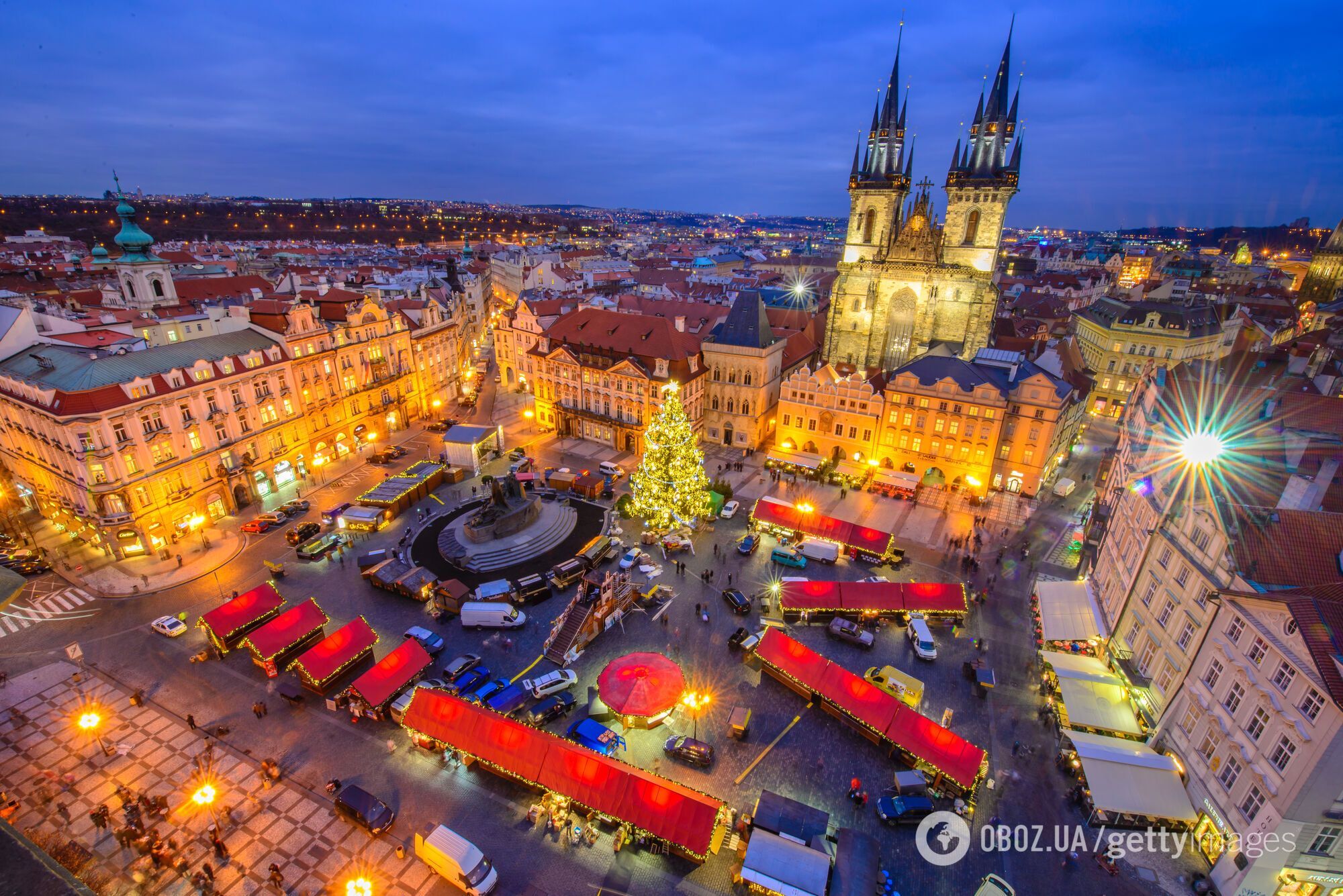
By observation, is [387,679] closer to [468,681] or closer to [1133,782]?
[468,681]

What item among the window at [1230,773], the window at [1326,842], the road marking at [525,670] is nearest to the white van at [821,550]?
the road marking at [525,670]

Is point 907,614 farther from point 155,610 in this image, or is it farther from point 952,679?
point 155,610

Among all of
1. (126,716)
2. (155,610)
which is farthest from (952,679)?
(155,610)

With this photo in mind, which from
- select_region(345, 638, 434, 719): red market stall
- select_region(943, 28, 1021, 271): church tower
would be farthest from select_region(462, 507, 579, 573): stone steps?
select_region(943, 28, 1021, 271): church tower

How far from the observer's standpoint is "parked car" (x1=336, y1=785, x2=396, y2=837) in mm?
23703

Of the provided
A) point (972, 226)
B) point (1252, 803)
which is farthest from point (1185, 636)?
point (972, 226)

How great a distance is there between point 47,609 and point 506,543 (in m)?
28.9

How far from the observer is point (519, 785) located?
1047 inches

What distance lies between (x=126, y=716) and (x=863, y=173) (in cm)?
8140

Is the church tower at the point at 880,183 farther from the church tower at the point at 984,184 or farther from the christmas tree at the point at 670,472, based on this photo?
the christmas tree at the point at 670,472

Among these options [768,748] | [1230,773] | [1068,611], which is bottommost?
[768,748]

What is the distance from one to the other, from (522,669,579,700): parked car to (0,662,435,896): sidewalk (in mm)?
8820

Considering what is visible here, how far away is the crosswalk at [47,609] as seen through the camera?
36.0m

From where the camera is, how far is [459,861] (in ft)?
70.3
